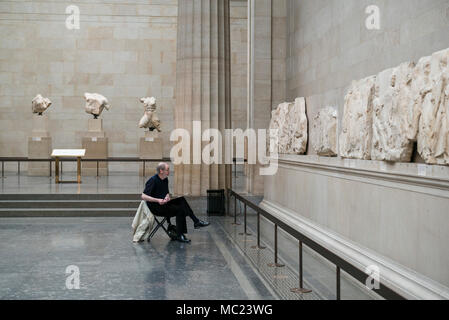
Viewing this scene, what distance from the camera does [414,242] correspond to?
17.1 feet

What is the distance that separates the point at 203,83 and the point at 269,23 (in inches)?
89.0

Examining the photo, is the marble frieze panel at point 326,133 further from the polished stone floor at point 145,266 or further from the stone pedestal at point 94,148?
the stone pedestal at point 94,148

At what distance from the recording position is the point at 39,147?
1948 cm

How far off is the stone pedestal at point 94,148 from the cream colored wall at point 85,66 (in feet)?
9.52

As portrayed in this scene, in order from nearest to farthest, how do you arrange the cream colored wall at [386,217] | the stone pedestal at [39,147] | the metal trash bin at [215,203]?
the cream colored wall at [386,217]
the metal trash bin at [215,203]
the stone pedestal at [39,147]

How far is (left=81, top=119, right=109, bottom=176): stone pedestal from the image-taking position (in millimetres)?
19906

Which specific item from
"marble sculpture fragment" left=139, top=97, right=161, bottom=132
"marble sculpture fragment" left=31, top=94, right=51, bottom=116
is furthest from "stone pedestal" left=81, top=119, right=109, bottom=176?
"marble sculpture fragment" left=31, top=94, right=51, bottom=116

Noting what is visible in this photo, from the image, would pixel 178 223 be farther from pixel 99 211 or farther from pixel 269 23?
pixel 269 23

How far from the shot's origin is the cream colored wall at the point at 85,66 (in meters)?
23.0

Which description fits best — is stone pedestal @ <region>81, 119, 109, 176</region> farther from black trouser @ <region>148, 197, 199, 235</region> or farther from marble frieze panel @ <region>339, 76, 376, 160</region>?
marble frieze panel @ <region>339, 76, 376, 160</region>

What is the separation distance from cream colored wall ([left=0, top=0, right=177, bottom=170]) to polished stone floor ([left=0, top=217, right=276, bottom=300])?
12.9m

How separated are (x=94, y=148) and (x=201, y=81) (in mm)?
8002

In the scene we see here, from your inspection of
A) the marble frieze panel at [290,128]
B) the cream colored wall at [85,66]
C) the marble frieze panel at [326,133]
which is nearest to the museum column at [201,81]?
the marble frieze panel at [290,128]
